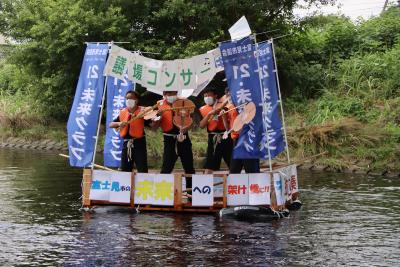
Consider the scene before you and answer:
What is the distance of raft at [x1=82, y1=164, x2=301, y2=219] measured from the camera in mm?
10281

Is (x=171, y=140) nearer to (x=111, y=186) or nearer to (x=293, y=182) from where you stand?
(x=111, y=186)

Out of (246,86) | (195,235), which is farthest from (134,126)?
(195,235)

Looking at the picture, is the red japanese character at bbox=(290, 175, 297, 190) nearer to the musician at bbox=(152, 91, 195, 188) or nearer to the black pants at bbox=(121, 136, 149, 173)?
the musician at bbox=(152, 91, 195, 188)

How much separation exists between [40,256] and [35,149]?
18.2m

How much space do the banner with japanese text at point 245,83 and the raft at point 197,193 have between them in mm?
533

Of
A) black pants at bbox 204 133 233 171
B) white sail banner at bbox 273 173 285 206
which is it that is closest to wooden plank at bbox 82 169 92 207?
black pants at bbox 204 133 233 171

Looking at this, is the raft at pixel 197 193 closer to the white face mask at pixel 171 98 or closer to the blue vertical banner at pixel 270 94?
the blue vertical banner at pixel 270 94

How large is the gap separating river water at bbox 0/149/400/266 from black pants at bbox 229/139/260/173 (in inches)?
36.5

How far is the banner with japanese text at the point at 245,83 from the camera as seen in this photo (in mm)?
10086

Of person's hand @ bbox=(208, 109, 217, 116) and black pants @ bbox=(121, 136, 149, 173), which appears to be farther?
black pants @ bbox=(121, 136, 149, 173)

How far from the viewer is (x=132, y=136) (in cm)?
1103

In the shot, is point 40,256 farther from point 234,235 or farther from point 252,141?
point 252,141

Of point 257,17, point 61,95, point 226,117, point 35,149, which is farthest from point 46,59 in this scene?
point 226,117

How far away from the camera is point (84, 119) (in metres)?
11.1
